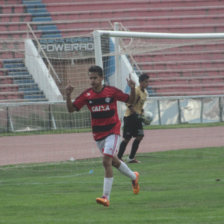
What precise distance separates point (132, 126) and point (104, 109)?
5876 millimetres

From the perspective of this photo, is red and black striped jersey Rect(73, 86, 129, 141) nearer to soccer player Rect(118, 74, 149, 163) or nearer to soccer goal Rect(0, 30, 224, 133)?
soccer player Rect(118, 74, 149, 163)

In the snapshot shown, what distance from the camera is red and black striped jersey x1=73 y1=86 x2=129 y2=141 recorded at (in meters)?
9.05

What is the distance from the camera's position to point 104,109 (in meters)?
9.06

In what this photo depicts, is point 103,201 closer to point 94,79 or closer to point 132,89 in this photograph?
point 132,89

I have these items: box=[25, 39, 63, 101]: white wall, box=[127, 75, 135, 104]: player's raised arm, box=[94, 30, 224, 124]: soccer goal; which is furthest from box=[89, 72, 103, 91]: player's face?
box=[94, 30, 224, 124]: soccer goal

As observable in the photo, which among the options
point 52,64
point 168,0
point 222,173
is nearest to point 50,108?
point 52,64

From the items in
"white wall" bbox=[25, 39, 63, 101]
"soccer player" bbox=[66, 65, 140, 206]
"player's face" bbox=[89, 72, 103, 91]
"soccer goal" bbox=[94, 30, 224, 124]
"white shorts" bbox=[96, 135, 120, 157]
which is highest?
"player's face" bbox=[89, 72, 103, 91]

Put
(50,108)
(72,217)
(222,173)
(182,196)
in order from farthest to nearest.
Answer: (50,108), (222,173), (182,196), (72,217)

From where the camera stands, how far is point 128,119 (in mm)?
14891

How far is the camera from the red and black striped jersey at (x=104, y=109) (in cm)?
905

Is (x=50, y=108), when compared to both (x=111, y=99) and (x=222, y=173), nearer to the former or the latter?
(x=222, y=173)

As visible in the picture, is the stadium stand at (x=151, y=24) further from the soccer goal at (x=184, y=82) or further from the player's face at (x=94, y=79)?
the player's face at (x=94, y=79)

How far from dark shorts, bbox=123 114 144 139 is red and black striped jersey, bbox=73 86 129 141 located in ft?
18.7

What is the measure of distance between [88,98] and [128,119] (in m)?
5.80
